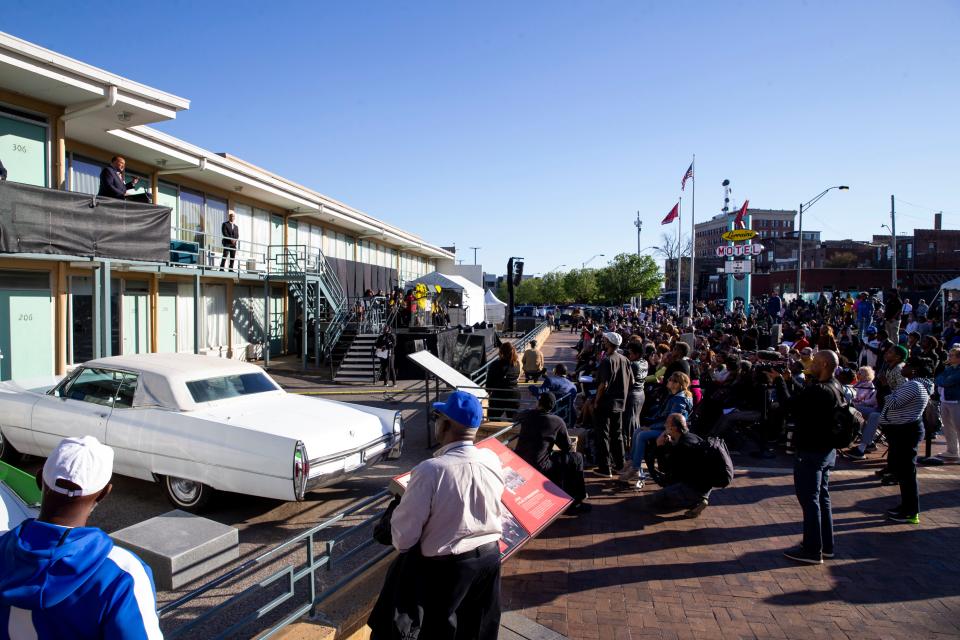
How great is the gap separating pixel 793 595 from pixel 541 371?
816cm

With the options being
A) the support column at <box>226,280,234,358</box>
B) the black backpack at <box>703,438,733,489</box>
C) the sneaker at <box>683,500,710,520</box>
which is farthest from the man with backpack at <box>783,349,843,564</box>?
the support column at <box>226,280,234,358</box>

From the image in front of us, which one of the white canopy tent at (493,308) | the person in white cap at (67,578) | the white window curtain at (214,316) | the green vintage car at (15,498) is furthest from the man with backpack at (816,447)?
the white canopy tent at (493,308)

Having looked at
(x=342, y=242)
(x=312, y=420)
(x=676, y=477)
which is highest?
(x=342, y=242)

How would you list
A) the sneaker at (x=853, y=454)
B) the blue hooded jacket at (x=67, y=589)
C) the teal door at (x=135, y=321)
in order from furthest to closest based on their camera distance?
the teal door at (x=135, y=321), the sneaker at (x=853, y=454), the blue hooded jacket at (x=67, y=589)

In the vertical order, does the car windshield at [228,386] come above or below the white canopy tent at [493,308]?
below

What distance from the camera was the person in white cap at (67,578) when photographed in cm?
174

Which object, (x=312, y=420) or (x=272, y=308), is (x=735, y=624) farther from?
(x=272, y=308)

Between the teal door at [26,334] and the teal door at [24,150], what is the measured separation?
2.20 m

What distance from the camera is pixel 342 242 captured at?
2794 cm

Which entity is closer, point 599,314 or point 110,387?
point 110,387

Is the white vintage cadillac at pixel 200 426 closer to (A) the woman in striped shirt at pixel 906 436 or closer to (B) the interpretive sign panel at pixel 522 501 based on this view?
(B) the interpretive sign panel at pixel 522 501

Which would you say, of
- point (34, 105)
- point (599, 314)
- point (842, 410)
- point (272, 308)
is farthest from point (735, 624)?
point (599, 314)

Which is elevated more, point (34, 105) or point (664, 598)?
point (34, 105)

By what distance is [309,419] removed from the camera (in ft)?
20.9
